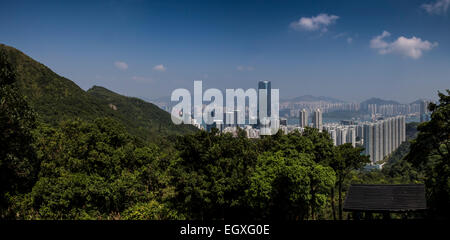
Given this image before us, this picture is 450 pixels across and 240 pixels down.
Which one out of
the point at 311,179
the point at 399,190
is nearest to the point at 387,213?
the point at 399,190

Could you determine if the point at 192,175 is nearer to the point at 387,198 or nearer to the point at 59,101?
the point at 387,198

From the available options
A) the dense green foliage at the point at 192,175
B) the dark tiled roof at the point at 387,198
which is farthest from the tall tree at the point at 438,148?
the dark tiled roof at the point at 387,198

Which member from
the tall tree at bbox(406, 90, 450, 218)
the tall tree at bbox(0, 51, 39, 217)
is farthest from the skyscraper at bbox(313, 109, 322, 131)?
the tall tree at bbox(0, 51, 39, 217)

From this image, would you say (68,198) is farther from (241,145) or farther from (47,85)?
(47,85)

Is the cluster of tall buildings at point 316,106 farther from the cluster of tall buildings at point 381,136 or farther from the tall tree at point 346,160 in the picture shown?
the tall tree at point 346,160

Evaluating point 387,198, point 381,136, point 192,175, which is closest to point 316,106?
point 381,136

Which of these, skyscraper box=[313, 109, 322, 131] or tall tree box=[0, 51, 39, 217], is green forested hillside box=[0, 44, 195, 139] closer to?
tall tree box=[0, 51, 39, 217]
